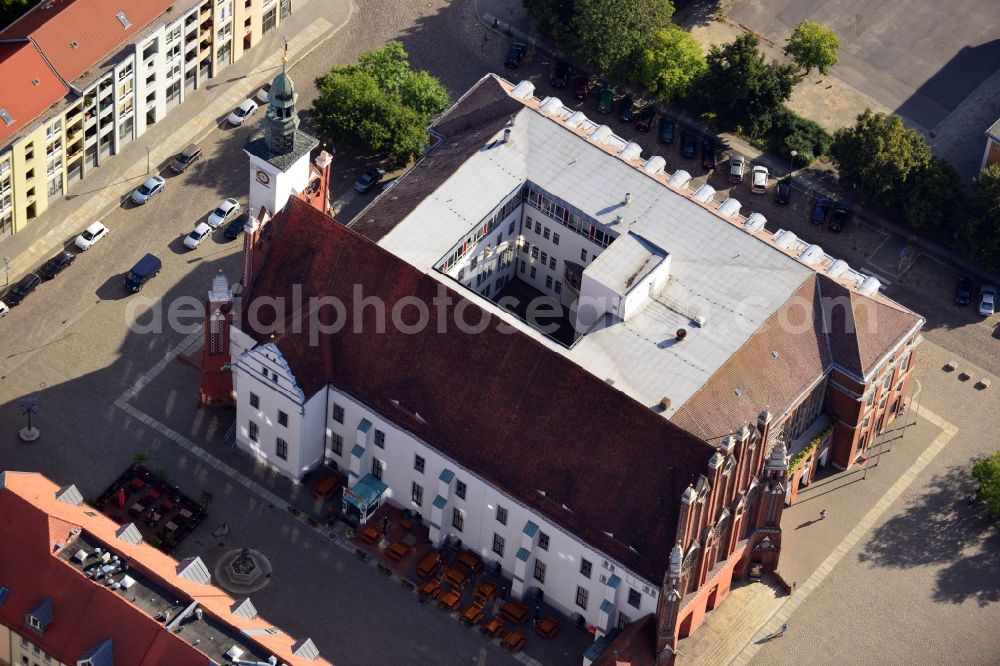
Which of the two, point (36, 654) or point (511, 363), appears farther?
point (511, 363)

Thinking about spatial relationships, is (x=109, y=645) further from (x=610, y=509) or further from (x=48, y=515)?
(x=610, y=509)

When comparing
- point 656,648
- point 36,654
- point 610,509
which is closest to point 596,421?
point 610,509

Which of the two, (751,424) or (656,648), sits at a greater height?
(751,424)

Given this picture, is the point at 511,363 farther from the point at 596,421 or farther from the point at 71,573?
the point at 71,573

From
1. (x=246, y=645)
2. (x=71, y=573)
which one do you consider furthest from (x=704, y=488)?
(x=71, y=573)

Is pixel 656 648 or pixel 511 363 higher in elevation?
pixel 511 363

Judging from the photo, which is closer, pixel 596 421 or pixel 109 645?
pixel 109 645
